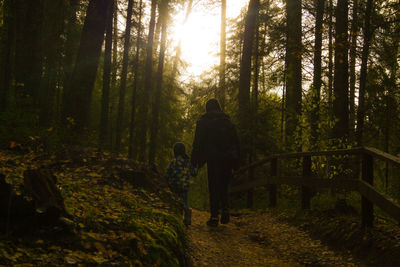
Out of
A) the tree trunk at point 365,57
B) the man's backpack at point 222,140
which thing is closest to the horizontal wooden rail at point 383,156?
the man's backpack at point 222,140

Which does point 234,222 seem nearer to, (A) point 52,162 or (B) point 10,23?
(A) point 52,162

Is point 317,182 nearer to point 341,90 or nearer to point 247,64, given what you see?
point 341,90

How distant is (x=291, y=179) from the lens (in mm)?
7305

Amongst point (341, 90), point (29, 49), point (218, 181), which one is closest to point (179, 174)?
point (218, 181)

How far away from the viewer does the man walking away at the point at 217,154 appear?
21.7 ft

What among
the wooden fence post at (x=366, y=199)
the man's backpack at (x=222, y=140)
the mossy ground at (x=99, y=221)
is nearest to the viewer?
the mossy ground at (x=99, y=221)

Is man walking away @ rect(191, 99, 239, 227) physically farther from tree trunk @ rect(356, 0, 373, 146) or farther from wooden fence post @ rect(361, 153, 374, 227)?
tree trunk @ rect(356, 0, 373, 146)

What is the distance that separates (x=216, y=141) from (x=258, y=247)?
6.95ft

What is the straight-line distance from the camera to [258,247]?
5.75 meters

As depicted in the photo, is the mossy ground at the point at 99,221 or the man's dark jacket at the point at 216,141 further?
the man's dark jacket at the point at 216,141

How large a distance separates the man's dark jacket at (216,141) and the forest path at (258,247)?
1.34 metres

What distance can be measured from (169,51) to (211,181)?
1815 cm

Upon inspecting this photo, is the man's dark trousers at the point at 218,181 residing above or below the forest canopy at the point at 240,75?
below

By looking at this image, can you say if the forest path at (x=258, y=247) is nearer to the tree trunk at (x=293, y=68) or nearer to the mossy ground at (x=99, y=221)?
the mossy ground at (x=99, y=221)
